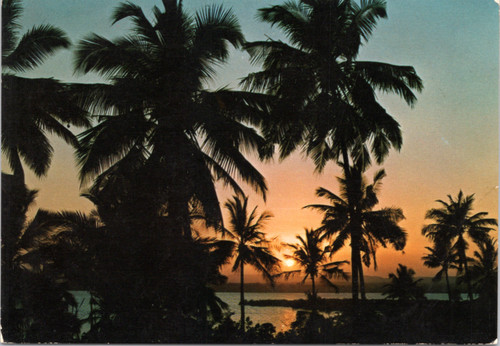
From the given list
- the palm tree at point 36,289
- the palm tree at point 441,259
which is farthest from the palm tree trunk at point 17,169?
the palm tree at point 441,259

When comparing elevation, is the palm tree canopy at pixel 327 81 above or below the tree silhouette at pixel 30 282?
above

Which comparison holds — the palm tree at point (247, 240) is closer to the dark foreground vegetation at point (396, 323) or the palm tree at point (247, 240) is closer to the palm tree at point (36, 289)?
the dark foreground vegetation at point (396, 323)

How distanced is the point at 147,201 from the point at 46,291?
1.58 metres

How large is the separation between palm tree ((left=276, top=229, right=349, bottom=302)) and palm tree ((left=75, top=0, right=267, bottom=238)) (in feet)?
2.83

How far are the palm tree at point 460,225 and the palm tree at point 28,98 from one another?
4650 millimetres

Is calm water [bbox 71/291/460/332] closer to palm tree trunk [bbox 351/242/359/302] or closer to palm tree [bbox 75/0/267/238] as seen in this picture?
palm tree trunk [bbox 351/242/359/302]

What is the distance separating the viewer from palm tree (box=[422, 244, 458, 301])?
616cm

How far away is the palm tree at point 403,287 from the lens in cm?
592

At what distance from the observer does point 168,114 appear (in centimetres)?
651

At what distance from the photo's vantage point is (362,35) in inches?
252

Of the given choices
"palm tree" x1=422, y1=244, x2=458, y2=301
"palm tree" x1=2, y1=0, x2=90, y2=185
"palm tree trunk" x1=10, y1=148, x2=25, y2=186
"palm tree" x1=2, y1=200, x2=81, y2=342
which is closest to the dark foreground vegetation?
"palm tree" x1=422, y1=244, x2=458, y2=301

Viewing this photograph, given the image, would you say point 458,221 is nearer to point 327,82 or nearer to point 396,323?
point 396,323

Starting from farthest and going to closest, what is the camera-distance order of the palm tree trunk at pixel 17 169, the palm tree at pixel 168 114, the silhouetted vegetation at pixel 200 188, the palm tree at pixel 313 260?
the palm tree at pixel 168 114 < the palm tree at pixel 313 260 < the palm tree trunk at pixel 17 169 < the silhouetted vegetation at pixel 200 188

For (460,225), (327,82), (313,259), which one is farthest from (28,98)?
(460,225)
